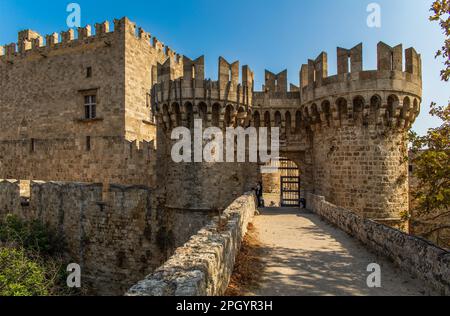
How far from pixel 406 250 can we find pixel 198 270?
182 inches

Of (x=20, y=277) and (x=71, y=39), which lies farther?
(x=71, y=39)

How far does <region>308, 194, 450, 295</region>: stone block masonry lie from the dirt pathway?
19 cm

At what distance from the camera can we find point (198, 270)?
423 centimetres

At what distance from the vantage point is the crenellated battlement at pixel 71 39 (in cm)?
1869

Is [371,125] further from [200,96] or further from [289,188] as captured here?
[289,188]

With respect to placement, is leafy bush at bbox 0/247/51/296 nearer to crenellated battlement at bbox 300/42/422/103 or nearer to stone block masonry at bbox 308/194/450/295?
stone block masonry at bbox 308/194/450/295

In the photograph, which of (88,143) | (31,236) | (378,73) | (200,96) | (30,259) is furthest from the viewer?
(88,143)

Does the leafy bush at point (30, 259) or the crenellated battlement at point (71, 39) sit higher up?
the crenellated battlement at point (71, 39)

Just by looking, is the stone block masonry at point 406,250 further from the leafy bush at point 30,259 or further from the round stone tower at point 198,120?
the leafy bush at point 30,259

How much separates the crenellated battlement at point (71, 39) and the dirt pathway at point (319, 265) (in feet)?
49.0

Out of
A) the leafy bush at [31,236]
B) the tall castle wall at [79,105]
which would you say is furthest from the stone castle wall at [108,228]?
the tall castle wall at [79,105]

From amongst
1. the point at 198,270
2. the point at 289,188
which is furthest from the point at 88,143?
the point at 289,188

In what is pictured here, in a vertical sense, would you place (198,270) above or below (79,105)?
below

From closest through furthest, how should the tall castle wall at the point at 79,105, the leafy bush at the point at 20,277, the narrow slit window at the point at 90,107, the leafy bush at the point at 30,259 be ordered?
the leafy bush at the point at 20,277 → the leafy bush at the point at 30,259 → the tall castle wall at the point at 79,105 → the narrow slit window at the point at 90,107
